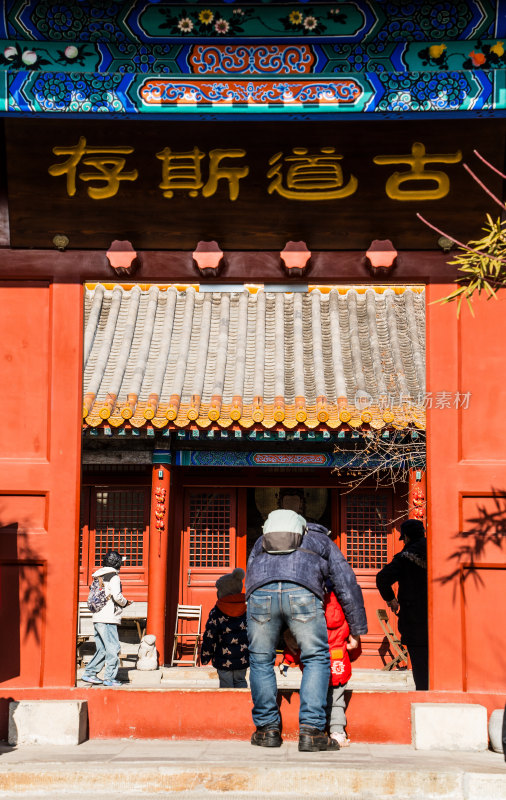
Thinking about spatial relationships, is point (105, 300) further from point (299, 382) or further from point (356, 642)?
point (356, 642)

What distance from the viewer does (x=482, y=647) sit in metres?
6.52

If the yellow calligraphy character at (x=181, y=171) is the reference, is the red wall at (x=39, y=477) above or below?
below

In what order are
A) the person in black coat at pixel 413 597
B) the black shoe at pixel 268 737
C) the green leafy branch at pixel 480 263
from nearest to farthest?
the green leafy branch at pixel 480 263
the black shoe at pixel 268 737
the person in black coat at pixel 413 597

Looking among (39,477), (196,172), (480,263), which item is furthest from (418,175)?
(39,477)

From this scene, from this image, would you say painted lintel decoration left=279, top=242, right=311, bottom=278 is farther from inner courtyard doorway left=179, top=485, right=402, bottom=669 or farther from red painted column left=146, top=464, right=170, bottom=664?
inner courtyard doorway left=179, top=485, right=402, bottom=669

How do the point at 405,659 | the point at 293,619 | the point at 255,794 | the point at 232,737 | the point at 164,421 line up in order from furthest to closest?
the point at 405,659, the point at 164,421, the point at 232,737, the point at 293,619, the point at 255,794

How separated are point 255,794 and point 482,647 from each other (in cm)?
207

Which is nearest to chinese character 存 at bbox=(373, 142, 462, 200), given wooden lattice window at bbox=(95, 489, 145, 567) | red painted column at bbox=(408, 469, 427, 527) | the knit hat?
the knit hat

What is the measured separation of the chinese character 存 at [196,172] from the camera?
6.78 meters

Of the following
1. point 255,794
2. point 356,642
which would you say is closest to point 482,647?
point 356,642

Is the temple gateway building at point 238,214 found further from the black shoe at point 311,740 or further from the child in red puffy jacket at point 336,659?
the black shoe at point 311,740

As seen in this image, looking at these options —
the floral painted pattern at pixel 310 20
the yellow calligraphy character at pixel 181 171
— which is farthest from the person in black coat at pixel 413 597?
the floral painted pattern at pixel 310 20

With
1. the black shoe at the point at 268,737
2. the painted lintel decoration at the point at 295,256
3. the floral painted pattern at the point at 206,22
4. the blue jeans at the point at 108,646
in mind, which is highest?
the floral painted pattern at the point at 206,22

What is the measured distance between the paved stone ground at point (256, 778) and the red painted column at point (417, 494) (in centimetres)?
773
